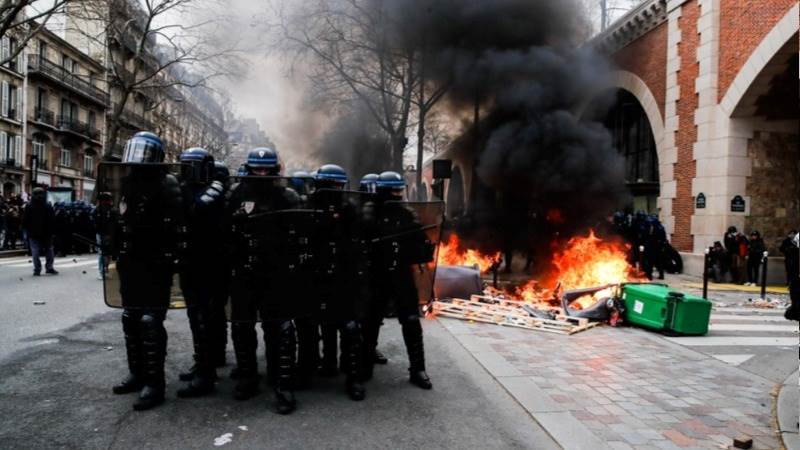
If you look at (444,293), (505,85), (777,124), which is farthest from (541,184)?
(777,124)

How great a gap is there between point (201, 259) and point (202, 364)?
758mm

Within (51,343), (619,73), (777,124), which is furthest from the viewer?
(619,73)

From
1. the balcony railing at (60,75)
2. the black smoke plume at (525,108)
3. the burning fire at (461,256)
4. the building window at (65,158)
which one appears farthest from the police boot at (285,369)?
the building window at (65,158)

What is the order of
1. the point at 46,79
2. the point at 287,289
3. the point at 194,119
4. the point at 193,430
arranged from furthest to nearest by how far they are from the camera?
the point at 194,119 < the point at 46,79 < the point at 287,289 < the point at 193,430

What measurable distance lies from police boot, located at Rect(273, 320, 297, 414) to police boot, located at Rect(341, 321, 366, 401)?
436mm

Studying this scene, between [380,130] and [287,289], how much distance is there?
1962 centimetres

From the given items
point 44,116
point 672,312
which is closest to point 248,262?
point 672,312

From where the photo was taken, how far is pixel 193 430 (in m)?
3.27

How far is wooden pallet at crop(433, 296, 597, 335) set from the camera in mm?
6699

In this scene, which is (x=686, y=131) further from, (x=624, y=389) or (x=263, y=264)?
(x=263, y=264)

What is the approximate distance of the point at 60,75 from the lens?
105ft

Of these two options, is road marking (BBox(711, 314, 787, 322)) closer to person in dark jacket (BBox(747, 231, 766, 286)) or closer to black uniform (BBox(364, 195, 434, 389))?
person in dark jacket (BBox(747, 231, 766, 286))

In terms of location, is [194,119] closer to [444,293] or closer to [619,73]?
[619,73]

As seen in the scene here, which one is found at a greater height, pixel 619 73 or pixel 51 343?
pixel 619 73
